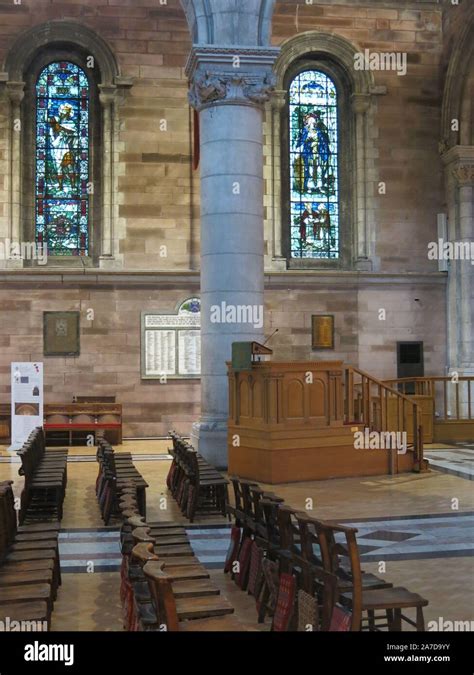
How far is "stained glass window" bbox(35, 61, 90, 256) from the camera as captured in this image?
62.4ft

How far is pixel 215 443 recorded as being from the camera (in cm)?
1309

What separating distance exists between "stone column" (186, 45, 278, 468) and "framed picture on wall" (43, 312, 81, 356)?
18.5ft

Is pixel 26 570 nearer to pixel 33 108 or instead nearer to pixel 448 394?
pixel 448 394

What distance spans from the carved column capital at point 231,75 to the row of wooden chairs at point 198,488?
5312 millimetres

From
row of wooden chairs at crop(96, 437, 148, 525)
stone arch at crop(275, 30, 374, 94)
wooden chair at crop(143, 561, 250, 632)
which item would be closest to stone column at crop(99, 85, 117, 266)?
stone arch at crop(275, 30, 374, 94)

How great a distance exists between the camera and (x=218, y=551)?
799cm

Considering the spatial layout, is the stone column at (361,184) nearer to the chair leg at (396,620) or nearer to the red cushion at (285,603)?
the red cushion at (285,603)

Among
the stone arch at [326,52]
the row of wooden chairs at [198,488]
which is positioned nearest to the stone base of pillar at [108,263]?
the stone arch at [326,52]

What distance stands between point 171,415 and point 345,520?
977 cm

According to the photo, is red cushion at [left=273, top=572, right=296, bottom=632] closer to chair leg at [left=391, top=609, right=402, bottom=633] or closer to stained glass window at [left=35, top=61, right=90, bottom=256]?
chair leg at [left=391, top=609, right=402, bottom=633]

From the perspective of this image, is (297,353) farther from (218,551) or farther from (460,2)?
(218,551)

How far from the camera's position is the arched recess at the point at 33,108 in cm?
1839

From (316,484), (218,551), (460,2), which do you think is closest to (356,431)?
(316,484)

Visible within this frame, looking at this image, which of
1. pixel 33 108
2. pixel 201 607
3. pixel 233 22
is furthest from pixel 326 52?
pixel 201 607
